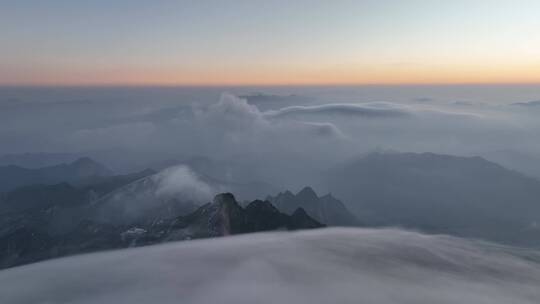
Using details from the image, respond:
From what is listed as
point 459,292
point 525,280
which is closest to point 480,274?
point 525,280

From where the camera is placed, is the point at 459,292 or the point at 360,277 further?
the point at 360,277

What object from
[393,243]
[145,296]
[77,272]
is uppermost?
[145,296]

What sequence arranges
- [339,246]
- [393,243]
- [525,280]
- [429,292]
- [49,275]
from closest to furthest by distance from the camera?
[429,292] → [49,275] → [525,280] → [339,246] → [393,243]

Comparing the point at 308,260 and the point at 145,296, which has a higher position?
the point at 145,296

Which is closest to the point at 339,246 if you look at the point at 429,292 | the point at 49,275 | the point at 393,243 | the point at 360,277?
the point at 393,243

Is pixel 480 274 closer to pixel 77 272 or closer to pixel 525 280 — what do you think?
pixel 525 280

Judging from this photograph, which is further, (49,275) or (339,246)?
(339,246)

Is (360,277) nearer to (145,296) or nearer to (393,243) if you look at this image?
(145,296)

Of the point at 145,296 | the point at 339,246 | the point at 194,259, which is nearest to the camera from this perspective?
the point at 145,296

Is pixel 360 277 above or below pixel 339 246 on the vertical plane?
above
